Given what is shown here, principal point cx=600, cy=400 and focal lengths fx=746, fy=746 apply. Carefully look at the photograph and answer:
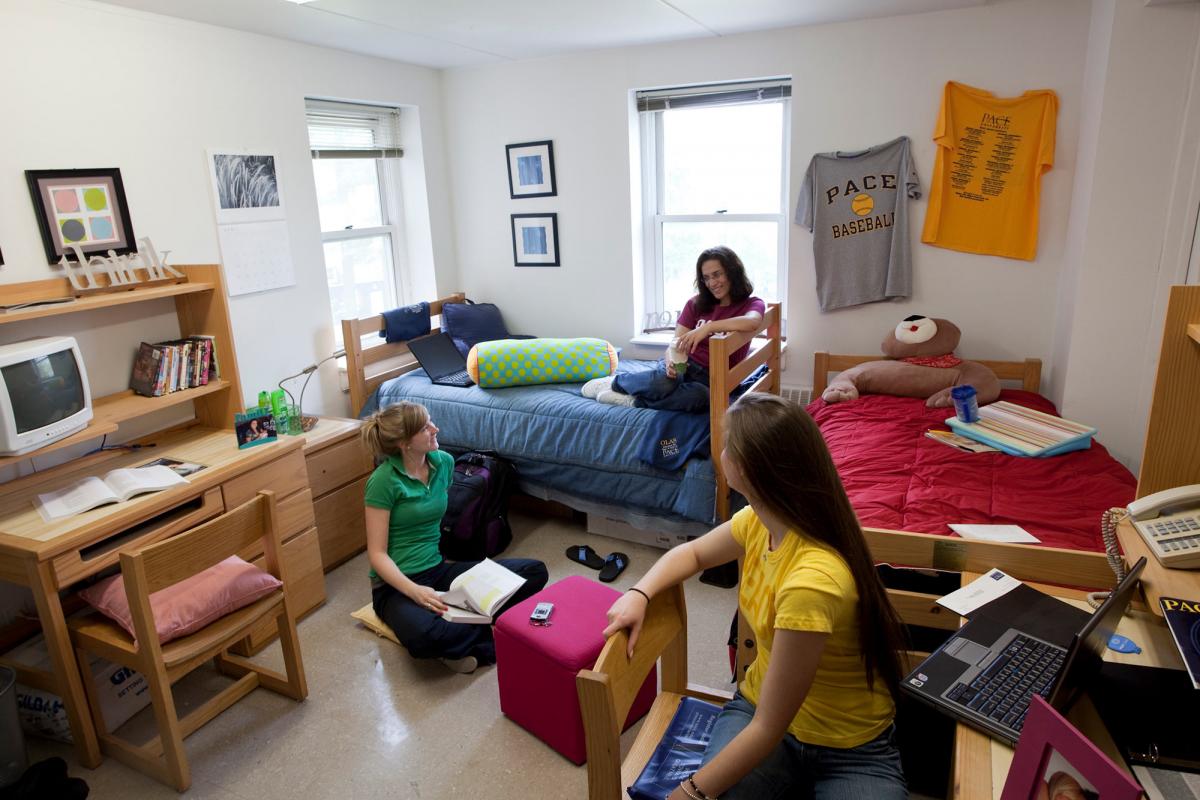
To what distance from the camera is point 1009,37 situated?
3.21 metres

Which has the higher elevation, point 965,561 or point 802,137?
Answer: point 802,137

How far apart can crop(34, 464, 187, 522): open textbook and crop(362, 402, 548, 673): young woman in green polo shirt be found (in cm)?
63

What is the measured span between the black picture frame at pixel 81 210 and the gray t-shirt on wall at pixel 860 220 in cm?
293

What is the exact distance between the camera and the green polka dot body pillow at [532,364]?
144 inches

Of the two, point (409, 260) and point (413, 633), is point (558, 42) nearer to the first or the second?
point (409, 260)

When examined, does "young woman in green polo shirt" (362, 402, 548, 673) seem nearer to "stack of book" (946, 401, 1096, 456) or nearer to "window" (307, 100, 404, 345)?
"window" (307, 100, 404, 345)

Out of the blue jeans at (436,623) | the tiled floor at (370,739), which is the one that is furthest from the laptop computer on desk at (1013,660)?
the blue jeans at (436,623)

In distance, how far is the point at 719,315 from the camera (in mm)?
3377

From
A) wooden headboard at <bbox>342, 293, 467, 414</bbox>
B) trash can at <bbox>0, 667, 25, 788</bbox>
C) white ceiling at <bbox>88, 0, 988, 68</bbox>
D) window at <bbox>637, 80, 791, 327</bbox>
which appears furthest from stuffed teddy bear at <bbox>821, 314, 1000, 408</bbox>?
trash can at <bbox>0, 667, 25, 788</bbox>

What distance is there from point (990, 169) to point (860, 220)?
0.58m

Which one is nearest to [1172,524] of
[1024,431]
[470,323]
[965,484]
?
[965,484]

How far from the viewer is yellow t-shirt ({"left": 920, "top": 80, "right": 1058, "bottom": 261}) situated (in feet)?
10.6

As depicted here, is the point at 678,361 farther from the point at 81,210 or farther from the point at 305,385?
the point at 81,210

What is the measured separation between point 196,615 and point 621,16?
2.79m
